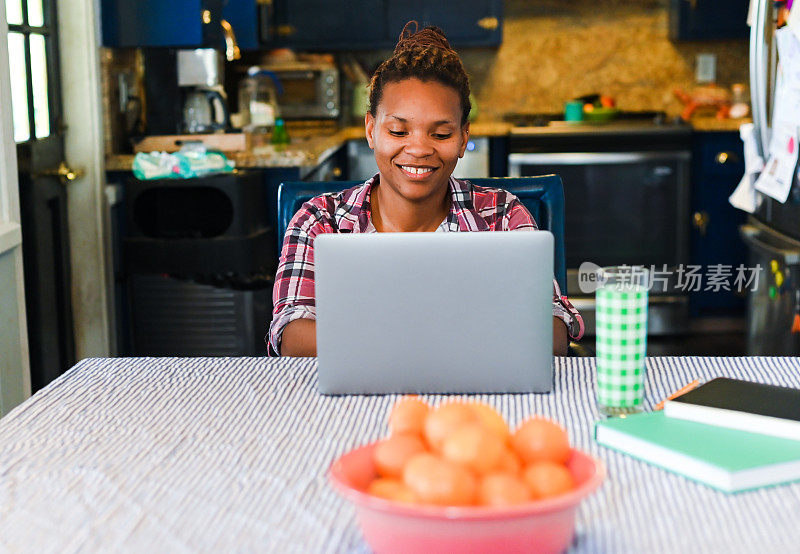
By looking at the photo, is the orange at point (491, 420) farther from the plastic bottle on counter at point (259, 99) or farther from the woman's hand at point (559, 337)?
the plastic bottle on counter at point (259, 99)

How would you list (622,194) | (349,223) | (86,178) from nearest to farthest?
1. (349,223)
2. (86,178)
3. (622,194)

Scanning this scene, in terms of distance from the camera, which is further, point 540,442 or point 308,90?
point 308,90

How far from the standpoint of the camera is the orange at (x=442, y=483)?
71 cm

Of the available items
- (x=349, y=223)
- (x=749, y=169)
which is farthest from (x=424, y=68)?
(x=749, y=169)

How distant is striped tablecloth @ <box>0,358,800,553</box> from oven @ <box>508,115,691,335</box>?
2.76 meters

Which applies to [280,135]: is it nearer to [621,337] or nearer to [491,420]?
[621,337]

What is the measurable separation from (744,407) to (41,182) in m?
2.24

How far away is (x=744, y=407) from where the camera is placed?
1.05 metres

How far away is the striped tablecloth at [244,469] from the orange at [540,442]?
0.27 ft

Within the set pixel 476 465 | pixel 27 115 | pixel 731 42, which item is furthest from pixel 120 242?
pixel 731 42

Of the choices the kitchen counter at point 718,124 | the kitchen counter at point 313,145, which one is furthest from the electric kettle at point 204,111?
the kitchen counter at point 718,124

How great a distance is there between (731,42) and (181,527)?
4.29 metres

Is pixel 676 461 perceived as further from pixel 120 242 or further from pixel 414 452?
pixel 120 242

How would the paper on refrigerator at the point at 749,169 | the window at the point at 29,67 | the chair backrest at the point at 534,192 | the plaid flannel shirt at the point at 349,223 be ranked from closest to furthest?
the plaid flannel shirt at the point at 349,223
the chair backrest at the point at 534,192
the window at the point at 29,67
the paper on refrigerator at the point at 749,169
